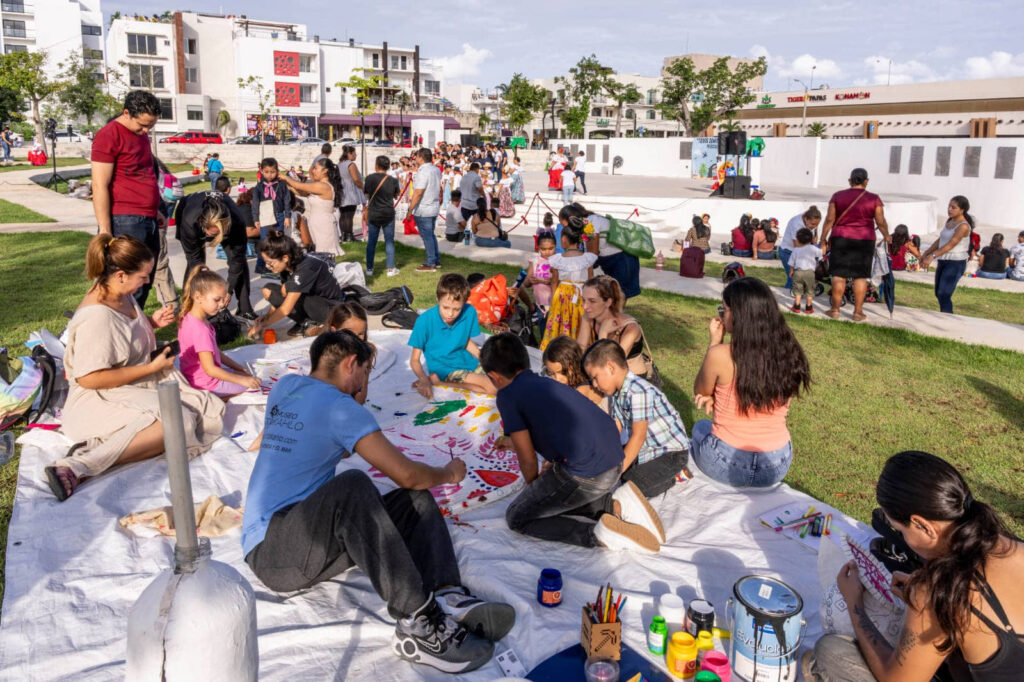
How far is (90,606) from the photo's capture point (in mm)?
3309

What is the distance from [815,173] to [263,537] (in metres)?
36.3

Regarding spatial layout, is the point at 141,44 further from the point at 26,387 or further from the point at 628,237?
the point at 26,387

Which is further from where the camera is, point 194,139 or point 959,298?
point 194,139

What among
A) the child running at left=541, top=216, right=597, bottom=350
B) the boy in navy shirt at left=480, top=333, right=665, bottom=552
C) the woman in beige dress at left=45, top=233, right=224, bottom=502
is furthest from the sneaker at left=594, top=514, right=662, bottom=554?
the child running at left=541, top=216, right=597, bottom=350

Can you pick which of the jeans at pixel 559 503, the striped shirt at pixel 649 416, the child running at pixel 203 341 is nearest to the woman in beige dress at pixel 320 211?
the child running at pixel 203 341

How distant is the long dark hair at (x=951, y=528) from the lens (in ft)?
6.98

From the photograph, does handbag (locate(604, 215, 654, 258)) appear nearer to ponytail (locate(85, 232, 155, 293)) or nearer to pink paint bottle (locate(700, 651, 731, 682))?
ponytail (locate(85, 232, 155, 293))

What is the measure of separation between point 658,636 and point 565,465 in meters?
1.04

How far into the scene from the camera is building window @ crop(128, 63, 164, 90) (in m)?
63.3

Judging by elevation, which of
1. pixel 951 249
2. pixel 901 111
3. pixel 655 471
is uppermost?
pixel 901 111

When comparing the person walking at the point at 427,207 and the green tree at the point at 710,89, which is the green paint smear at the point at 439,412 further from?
the green tree at the point at 710,89

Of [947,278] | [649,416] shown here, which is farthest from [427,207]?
[649,416]

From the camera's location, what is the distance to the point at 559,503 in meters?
3.89

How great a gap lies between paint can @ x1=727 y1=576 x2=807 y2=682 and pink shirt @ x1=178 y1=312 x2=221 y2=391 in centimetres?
403
